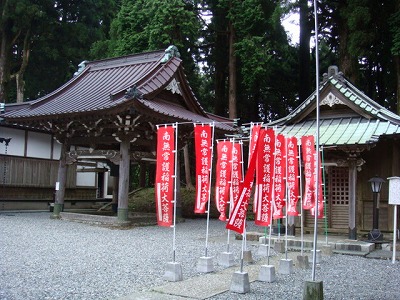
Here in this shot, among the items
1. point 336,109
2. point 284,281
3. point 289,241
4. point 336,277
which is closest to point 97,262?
point 284,281

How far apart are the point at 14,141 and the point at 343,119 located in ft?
46.1

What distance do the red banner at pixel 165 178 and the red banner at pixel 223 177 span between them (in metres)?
1.67

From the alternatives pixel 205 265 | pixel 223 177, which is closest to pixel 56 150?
pixel 223 177

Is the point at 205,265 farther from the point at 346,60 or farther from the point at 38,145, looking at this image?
the point at 38,145

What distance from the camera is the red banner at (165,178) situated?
8047mm

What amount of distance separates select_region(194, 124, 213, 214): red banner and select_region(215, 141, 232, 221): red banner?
22.2 inches

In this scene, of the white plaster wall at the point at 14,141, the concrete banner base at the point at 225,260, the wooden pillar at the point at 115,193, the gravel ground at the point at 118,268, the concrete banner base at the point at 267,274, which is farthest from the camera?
the wooden pillar at the point at 115,193

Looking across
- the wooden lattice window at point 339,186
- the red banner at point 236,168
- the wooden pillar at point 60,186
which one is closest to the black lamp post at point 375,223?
the wooden lattice window at point 339,186

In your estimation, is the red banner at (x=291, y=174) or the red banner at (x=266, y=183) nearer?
the red banner at (x=266, y=183)

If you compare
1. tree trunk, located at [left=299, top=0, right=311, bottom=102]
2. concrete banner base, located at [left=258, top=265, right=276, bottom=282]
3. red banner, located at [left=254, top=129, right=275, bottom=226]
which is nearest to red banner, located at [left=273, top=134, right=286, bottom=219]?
red banner, located at [left=254, top=129, right=275, bottom=226]

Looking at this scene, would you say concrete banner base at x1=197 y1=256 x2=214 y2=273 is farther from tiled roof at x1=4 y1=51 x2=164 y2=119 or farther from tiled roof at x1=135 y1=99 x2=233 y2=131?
tiled roof at x1=4 y1=51 x2=164 y2=119

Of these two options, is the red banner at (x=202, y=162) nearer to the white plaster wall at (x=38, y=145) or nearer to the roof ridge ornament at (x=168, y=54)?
the roof ridge ornament at (x=168, y=54)

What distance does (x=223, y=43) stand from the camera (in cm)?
2400

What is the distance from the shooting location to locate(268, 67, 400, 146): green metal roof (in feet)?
38.6
